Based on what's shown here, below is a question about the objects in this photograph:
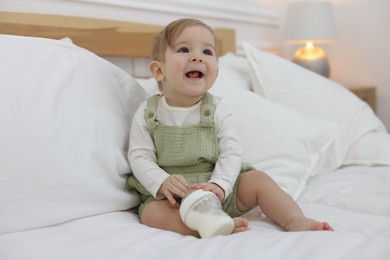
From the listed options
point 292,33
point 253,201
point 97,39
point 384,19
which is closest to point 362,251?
point 253,201

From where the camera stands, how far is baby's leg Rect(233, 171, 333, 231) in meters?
0.97

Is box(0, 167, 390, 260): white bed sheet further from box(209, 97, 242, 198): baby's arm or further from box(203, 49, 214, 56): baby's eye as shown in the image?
box(203, 49, 214, 56): baby's eye

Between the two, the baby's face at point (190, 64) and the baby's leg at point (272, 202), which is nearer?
the baby's leg at point (272, 202)

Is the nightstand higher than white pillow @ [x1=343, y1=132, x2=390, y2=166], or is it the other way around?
white pillow @ [x1=343, y1=132, x2=390, y2=166]

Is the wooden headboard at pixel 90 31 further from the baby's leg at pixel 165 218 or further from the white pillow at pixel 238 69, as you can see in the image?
the baby's leg at pixel 165 218

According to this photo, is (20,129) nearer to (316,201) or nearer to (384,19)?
Answer: (316,201)

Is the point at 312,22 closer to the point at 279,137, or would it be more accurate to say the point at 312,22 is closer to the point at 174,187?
the point at 279,137

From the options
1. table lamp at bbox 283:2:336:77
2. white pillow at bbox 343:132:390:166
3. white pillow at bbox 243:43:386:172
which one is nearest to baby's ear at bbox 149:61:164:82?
white pillow at bbox 243:43:386:172

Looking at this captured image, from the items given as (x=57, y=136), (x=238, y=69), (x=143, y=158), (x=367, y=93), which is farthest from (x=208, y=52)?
(x=367, y=93)

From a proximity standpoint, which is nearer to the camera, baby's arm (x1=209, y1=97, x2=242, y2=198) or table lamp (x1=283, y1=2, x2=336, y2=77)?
baby's arm (x1=209, y1=97, x2=242, y2=198)

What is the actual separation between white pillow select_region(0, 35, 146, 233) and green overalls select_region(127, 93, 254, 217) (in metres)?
0.08

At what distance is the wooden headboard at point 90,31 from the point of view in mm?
1440

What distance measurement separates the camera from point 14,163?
96cm

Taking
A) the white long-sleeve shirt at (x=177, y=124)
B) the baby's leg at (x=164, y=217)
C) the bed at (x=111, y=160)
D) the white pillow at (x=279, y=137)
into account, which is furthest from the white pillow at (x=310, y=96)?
the baby's leg at (x=164, y=217)
